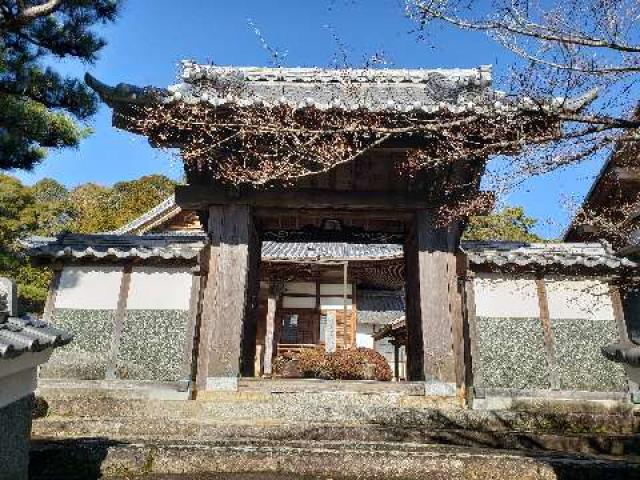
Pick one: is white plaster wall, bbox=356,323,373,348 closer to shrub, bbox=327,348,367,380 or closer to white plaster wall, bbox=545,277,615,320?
shrub, bbox=327,348,367,380

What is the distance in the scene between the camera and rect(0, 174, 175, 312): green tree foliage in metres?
20.3

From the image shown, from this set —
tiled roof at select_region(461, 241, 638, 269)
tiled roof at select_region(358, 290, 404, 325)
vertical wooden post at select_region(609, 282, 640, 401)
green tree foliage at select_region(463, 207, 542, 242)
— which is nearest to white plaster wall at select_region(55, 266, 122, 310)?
tiled roof at select_region(461, 241, 638, 269)

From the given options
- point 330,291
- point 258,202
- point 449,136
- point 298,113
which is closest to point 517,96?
point 449,136

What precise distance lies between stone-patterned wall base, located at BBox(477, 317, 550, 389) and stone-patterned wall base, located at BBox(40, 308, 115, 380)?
5605 mm

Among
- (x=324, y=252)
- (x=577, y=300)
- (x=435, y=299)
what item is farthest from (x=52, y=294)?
(x=324, y=252)

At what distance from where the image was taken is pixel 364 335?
2195cm

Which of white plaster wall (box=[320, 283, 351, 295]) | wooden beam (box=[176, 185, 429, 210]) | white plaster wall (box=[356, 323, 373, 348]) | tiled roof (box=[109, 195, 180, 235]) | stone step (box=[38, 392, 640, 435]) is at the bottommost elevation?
stone step (box=[38, 392, 640, 435])

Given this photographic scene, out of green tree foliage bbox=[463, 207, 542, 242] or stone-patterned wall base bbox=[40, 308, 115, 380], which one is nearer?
stone-patterned wall base bbox=[40, 308, 115, 380]

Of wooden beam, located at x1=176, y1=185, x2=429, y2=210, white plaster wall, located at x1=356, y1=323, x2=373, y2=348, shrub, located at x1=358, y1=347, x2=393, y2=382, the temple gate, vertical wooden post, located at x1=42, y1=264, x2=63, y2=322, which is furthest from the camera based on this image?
white plaster wall, located at x1=356, y1=323, x2=373, y2=348

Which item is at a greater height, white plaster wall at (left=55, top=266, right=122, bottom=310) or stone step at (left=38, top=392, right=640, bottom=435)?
white plaster wall at (left=55, top=266, right=122, bottom=310)

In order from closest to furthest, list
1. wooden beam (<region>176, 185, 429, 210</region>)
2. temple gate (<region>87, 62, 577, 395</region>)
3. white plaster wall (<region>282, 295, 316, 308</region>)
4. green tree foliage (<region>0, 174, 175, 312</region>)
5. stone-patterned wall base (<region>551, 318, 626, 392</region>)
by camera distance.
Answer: temple gate (<region>87, 62, 577, 395</region>), stone-patterned wall base (<region>551, 318, 626, 392</region>), wooden beam (<region>176, 185, 429, 210</region>), white plaster wall (<region>282, 295, 316, 308</region>), green tree foliage (<region>0, 174, 175, 312</region>)

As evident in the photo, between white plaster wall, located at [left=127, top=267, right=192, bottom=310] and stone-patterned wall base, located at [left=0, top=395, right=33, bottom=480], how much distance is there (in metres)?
3.89

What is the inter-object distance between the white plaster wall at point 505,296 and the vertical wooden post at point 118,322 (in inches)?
214

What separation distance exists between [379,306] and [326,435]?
54.3ft
